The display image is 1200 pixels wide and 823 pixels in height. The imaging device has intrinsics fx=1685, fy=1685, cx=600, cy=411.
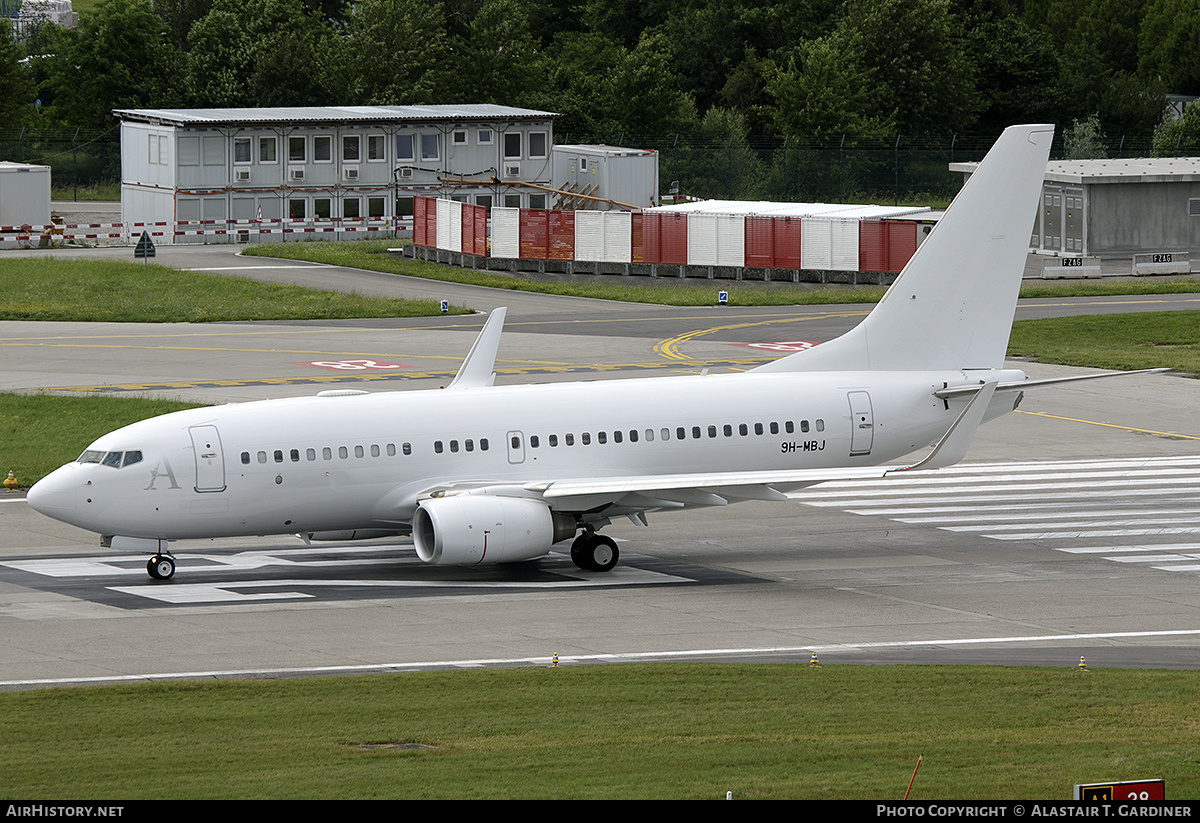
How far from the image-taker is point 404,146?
342 feet

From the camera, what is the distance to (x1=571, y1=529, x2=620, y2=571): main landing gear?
1371 inches

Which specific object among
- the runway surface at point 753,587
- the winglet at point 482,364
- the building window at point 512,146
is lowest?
the runway surface at point 753,587

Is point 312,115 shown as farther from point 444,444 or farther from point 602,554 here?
point 602,554

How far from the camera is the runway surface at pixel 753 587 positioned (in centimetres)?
2834

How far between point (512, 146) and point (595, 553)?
75.4 meters

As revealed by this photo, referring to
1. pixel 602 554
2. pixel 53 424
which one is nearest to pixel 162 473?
pixel 602 554

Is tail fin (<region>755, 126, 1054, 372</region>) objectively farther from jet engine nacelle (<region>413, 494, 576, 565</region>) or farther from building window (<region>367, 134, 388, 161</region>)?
building window (<region>367, 134, 388, 161</region>)

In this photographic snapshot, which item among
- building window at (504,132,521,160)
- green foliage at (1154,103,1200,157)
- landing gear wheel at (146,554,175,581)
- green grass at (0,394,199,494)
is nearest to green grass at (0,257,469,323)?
green grass at (0,394,199,494)

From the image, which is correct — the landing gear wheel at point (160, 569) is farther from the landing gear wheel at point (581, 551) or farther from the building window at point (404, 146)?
the building window at point (404, 146)

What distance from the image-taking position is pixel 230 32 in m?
133

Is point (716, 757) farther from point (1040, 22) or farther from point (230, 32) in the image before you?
point (1040, 22)

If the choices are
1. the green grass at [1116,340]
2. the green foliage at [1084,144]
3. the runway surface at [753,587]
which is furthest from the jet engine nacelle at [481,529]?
the green foliage at [1084,144]

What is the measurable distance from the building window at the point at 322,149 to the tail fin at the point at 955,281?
69025 millimetres

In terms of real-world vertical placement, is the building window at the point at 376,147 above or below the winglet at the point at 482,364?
above
